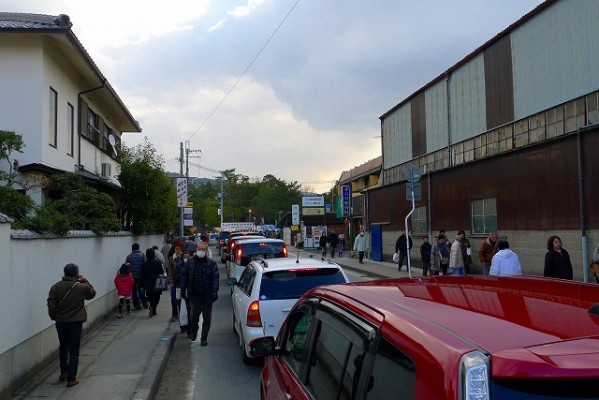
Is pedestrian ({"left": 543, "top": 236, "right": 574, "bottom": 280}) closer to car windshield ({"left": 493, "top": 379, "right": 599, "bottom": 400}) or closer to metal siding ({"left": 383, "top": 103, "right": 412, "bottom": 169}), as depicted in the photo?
car windshield ({"left": 493, "top": 379, "right": 599, "bottom": 400})

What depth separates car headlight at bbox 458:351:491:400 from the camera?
1724mm

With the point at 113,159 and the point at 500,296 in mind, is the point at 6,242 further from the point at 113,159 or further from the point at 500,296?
the point at 113,159

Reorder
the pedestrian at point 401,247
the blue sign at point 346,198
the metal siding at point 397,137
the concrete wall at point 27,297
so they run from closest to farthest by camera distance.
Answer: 1. the concrete wall at point 27,297
2. the pedestrian at point 401,247
3. the metal siding at point 397,137
4. the blue sign at point 346,198

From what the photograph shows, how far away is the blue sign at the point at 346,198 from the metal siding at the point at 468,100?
65.2ft

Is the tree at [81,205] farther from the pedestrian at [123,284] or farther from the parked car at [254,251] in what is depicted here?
the parked car at [254,251]

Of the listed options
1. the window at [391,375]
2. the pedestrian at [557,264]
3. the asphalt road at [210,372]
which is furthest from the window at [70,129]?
the window at [391,375]

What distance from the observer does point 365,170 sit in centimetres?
5053

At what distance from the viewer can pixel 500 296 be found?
2.61 m

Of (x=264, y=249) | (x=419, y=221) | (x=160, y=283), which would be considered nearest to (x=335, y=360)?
(x=160, y=283)

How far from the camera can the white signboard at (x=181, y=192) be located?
88.5ft

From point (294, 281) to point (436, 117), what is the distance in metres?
20.8

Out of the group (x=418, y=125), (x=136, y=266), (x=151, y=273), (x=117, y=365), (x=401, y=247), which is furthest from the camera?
(x=418, y=125)

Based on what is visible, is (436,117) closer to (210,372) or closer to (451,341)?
(210,372)

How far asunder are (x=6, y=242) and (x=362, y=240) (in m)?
25.5
